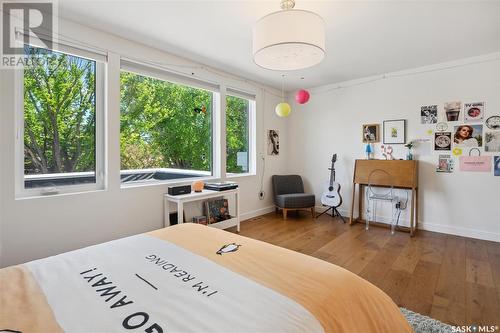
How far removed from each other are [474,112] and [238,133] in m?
3.38

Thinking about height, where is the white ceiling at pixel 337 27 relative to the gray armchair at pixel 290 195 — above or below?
above

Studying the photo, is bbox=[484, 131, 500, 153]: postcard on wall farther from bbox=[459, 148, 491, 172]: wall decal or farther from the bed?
the bed

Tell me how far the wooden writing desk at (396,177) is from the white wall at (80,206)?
270 cm

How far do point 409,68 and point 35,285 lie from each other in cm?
468

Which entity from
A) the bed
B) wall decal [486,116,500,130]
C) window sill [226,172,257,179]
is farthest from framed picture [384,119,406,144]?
the bed

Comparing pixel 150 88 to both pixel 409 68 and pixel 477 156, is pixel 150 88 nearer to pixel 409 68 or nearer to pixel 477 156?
pixel 409 68

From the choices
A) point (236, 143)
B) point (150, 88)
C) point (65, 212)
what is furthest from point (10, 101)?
point (236, 143)

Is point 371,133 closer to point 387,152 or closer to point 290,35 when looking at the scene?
point 387,152

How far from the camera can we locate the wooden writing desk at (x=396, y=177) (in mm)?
3564

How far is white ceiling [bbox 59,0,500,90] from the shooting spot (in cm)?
220

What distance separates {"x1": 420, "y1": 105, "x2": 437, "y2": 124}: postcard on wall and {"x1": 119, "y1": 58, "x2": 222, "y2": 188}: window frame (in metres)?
3.03

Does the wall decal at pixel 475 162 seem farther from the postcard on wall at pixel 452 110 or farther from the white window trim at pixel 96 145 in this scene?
the white window trim at pixel 96 145

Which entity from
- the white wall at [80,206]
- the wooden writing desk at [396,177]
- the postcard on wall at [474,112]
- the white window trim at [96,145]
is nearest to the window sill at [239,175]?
the white wall at [80,206]

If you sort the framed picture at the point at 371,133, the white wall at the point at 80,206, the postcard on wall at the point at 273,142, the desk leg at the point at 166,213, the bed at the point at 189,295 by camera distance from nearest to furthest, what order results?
the bed at the point at 189,295 < the white wall at the point at 80,206 < the desk leg at the point at 166,213 < the framed picture at the point at 371,133 < the postcard on wall at the point at 273,142
